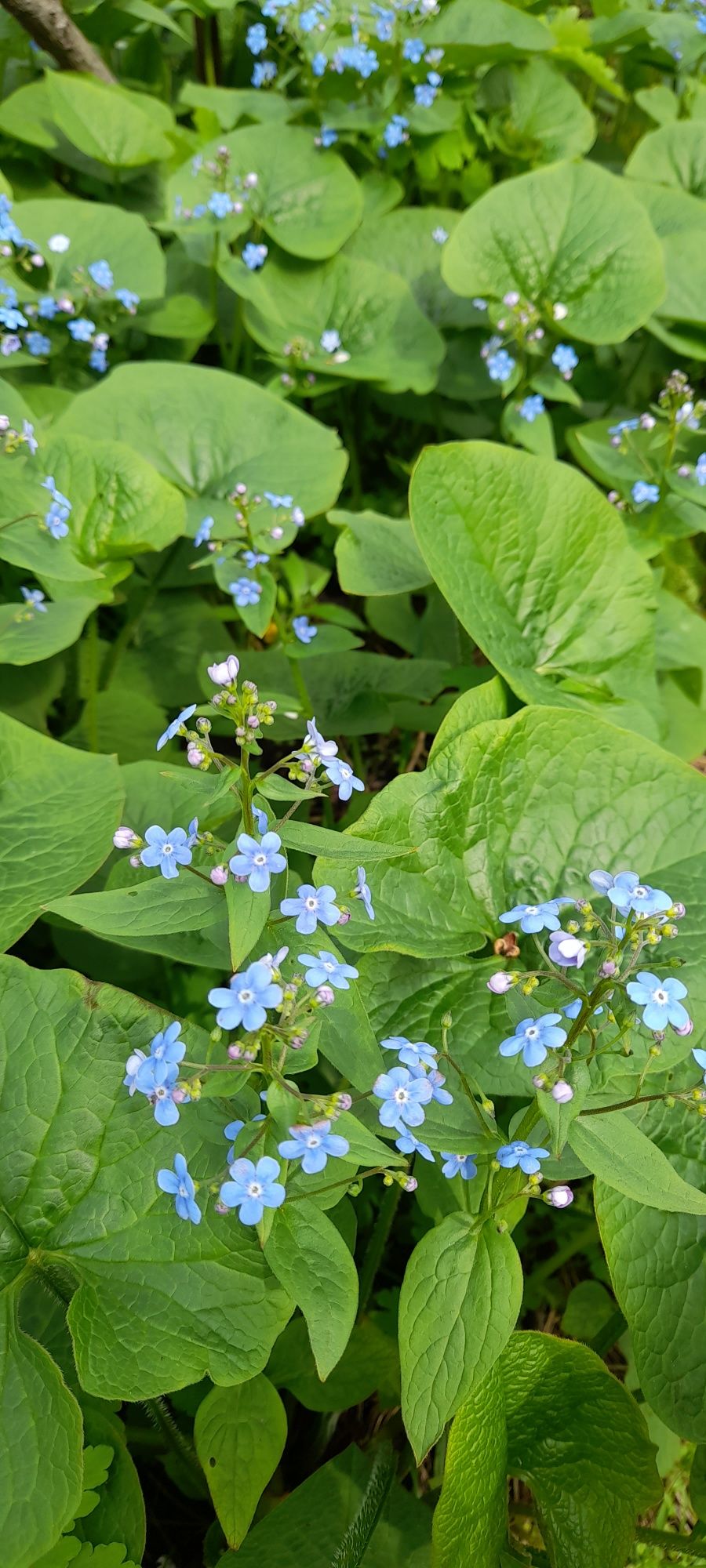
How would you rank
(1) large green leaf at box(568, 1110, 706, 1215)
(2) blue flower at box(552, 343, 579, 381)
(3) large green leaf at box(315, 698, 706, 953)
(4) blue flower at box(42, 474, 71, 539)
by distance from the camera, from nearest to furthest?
(1) large green leaf at box(568, 1110, 706, 1215) → (3) large green leaf at box(315, 698, 706, 953) → (4) blue flower at box(42, 474, 71, 539) → (2) blue flower at box(552, 343, 579, 381)

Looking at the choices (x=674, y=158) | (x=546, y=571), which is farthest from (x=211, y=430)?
(x=674, y=158)

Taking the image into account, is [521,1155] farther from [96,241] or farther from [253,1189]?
[96,241]

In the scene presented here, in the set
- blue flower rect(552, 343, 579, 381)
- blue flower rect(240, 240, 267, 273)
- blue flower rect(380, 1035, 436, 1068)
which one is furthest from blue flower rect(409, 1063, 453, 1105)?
blue flower rect(240, 240, 267, 273)

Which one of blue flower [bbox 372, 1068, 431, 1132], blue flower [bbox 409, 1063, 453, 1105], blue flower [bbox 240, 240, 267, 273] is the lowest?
blue flower [bbox 409, 1063, 453, 1105]

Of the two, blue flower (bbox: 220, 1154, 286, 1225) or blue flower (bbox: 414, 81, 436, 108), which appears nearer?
blue flower (bbox: 220, 1154, 286, 1225)

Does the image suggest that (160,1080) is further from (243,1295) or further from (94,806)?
(94,806)

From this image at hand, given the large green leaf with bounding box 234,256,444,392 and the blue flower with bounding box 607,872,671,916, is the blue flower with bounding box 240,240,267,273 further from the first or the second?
the blue flower with bounding box 607,872,671,916

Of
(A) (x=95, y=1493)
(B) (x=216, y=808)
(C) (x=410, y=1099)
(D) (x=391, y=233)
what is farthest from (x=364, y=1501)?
(D) (x=391, y=233)

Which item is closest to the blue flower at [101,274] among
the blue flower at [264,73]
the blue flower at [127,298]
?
the blue flower at [127,298]
